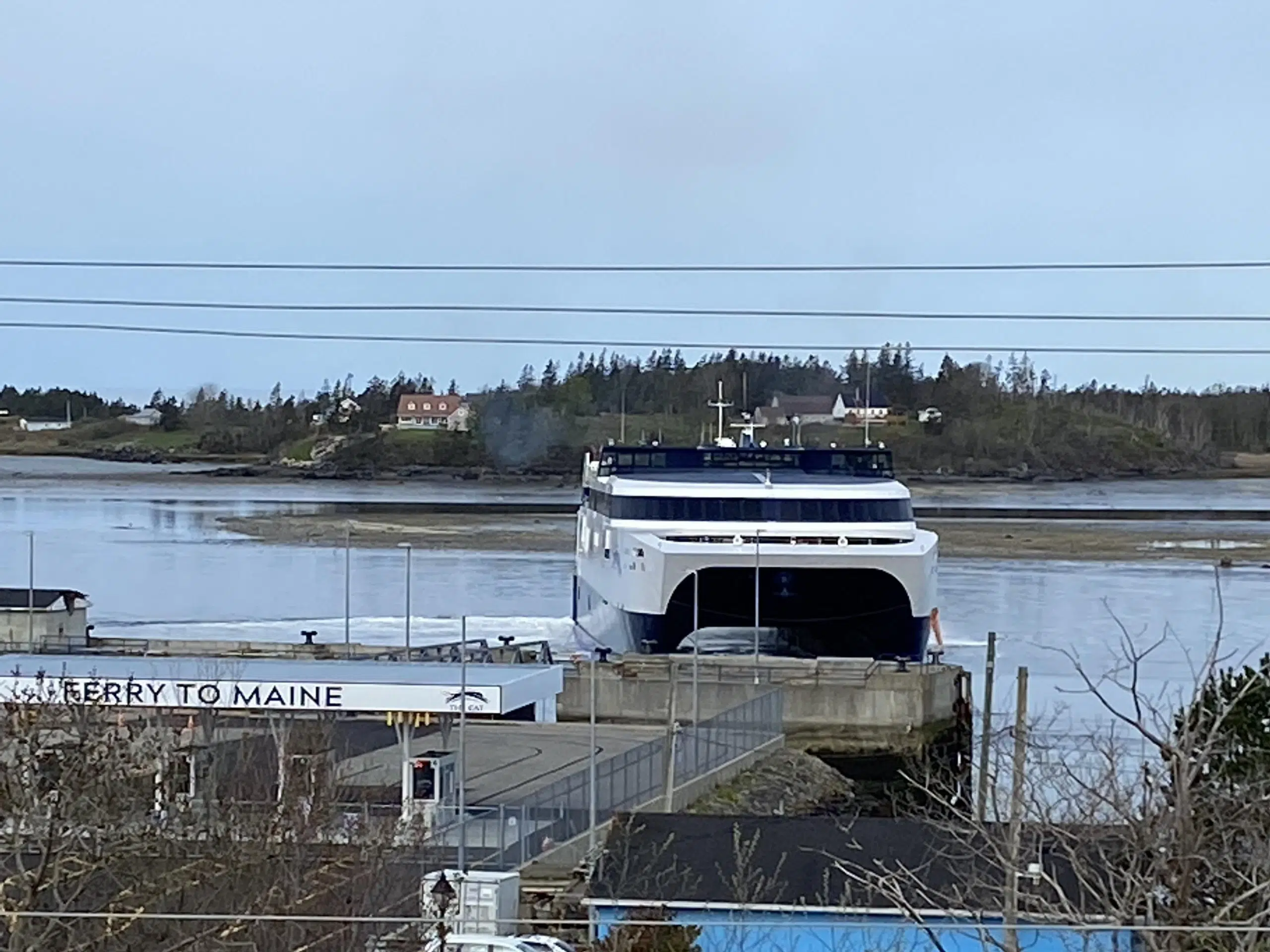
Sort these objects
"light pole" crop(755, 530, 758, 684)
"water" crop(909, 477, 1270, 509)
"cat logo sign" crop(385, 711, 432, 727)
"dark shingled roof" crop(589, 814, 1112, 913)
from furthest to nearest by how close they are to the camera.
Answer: "water" crop(909, 477, 1270, 509) → "light pole" crop(755, 530, 758, 684) → "cat logo sign" crop(385, 711, 432, 727) → "dark shingled roof" crop(589, 814, 1112, 913)

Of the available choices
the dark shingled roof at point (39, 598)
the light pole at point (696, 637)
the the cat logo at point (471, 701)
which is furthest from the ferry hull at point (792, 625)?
the the cat logo at point (471, 701)

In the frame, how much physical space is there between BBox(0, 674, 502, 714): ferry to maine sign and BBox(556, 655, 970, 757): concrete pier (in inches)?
622

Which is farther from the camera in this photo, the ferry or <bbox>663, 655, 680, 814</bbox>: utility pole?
the ferry

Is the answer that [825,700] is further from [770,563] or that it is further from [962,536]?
[962,536]

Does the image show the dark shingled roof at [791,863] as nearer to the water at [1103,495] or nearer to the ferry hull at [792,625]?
the ferry hull at [792,625]

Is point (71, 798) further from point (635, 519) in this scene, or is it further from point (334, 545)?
point (334, 545)

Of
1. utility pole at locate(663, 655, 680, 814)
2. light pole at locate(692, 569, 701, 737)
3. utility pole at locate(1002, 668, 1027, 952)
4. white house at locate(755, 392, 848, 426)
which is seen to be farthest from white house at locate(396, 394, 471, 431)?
utility pole at locate(1002, 668, 1027, 952)

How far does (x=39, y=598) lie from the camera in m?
40.6

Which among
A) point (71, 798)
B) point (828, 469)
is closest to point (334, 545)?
point (828, 469)

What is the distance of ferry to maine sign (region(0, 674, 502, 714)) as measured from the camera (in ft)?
57.2

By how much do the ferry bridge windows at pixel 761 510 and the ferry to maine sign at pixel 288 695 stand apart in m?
22.4

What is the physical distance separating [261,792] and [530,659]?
2006 cm

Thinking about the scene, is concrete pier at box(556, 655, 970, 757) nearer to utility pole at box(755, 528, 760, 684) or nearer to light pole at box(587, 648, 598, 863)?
utility pole at box(755, 528, 760, 684)

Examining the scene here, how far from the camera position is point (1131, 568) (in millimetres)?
74875
